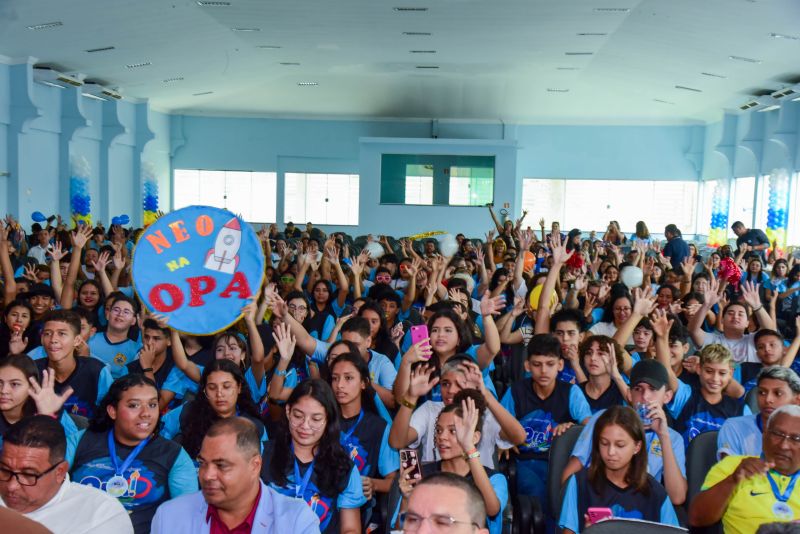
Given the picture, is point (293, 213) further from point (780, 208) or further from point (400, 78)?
point (780, 208)

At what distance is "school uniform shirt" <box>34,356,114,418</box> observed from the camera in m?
4.41

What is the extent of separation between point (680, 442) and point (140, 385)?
239cm

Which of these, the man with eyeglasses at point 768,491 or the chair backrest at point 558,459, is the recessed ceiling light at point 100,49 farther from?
the man with eyeglasses at point 768,491

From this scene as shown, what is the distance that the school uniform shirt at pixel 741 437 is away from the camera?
351cm

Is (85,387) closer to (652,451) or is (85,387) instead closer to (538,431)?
(538,431)

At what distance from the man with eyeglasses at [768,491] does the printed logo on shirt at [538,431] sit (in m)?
1.29

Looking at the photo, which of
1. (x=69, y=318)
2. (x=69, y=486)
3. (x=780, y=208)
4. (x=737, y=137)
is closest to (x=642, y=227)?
(x=780, y=208)

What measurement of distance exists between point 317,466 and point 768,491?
1.70m

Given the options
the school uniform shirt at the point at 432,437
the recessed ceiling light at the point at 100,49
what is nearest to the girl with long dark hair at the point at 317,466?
the school uniform shirt at the point at 432,437

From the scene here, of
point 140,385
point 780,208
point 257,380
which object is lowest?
point 257,380

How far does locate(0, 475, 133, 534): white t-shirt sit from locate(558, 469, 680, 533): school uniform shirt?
65.9 inches

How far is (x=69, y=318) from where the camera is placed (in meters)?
4.53

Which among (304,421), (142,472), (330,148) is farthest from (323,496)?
(330,148)

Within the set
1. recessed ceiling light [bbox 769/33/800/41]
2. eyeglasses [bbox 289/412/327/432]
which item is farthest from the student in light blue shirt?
recessed ceiling light [bbox 769/33/800/41]
